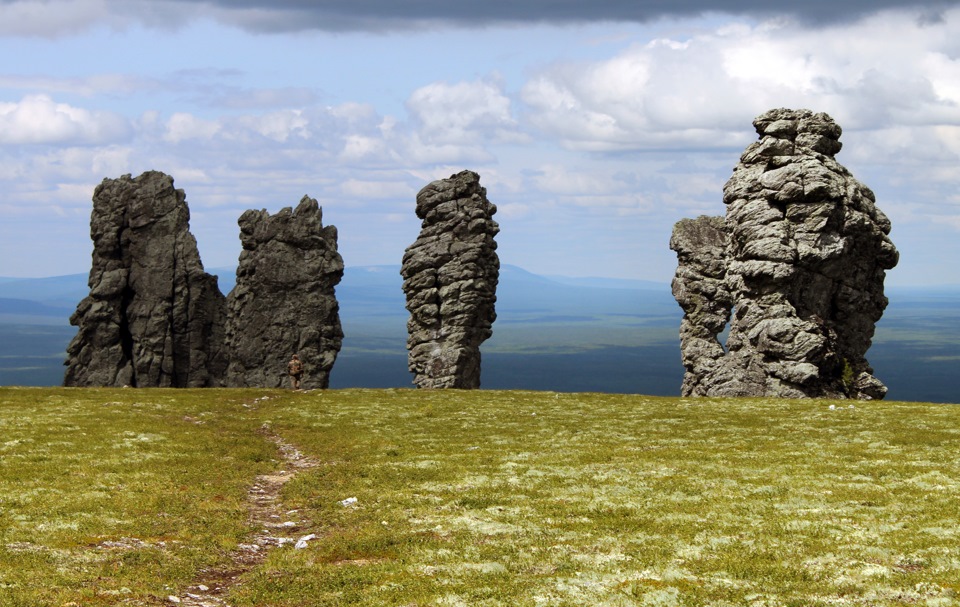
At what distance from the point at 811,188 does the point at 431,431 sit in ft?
150

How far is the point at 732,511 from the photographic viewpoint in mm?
35938

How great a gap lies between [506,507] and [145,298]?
102 m

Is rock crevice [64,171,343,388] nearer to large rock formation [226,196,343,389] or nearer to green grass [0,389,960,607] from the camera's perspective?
large rock formation [226,196,343,389]

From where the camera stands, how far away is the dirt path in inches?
1111

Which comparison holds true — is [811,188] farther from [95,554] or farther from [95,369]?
[95,369]

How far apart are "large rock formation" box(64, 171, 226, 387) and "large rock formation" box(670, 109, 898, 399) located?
68.3 meters

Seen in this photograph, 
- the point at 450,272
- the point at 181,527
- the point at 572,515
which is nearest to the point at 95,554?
Answer: the point at 181,527

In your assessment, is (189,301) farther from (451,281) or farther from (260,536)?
(260,536)

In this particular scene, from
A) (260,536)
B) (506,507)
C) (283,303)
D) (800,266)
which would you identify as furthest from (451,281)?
(260,536)

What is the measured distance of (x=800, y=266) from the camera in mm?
88125

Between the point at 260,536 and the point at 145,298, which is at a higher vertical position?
the point at 145,298

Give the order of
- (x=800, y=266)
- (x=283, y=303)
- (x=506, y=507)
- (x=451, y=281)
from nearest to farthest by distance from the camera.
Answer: (x=506, y=507) → (x=800, y=266) → (x=451, y=281) → (x=283, y=303)

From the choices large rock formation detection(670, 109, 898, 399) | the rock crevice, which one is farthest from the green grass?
the rock crevice

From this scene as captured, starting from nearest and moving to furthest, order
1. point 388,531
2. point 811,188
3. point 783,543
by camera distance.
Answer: point 783,543
point 388,531
point 811,188
